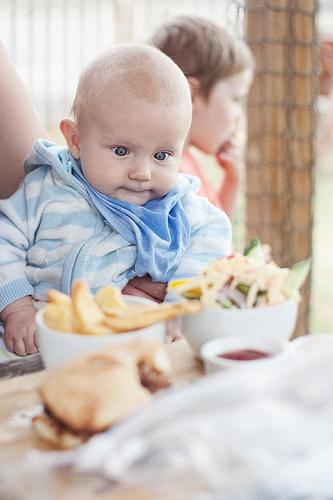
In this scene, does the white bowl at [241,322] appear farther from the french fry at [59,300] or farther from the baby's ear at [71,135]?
the baby's ear at [71,135]

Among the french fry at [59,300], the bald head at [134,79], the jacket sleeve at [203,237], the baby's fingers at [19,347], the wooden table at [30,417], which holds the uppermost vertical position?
the bald head at [134,79]

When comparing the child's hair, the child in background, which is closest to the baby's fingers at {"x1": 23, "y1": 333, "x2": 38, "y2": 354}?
the child in background

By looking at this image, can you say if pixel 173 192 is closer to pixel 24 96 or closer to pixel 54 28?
pixel 24 96

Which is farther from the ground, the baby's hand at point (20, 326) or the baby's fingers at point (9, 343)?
the baby's hand at point (20, 326)

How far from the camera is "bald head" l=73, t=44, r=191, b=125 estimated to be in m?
1.57

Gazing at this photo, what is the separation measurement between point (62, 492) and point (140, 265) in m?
0.98

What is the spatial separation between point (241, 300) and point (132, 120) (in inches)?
23.9

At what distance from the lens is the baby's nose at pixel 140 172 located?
158 cm

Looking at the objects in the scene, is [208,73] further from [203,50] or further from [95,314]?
[95,314]

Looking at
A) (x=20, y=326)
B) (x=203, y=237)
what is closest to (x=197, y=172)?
(x=203, y=237)

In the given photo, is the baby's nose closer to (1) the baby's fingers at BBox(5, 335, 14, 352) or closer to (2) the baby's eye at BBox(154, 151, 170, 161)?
(2) the baby's eye at BBox(154, 151, 170, 161)

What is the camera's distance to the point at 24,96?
203cm

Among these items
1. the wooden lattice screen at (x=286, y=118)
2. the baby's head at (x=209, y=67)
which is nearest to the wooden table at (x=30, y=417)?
the baby's head at (x=209, y=67)

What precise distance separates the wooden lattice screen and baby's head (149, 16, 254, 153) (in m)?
0.13
